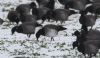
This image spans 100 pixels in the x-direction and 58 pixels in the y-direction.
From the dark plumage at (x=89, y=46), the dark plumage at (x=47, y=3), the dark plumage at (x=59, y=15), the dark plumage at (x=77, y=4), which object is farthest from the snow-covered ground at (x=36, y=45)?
the dark plumage at (x=47, y=3)

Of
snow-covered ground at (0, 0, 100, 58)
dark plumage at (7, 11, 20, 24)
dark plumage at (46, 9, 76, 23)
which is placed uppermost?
dark plumage at (46, 9, 76, 23)

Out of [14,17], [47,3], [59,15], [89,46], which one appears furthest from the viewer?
[47,3]

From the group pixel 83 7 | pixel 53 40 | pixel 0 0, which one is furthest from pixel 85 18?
pixel 0 0

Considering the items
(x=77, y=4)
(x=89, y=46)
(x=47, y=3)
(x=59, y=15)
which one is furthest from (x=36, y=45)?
(x=47, y=3)

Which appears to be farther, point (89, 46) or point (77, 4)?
point (77, 4)

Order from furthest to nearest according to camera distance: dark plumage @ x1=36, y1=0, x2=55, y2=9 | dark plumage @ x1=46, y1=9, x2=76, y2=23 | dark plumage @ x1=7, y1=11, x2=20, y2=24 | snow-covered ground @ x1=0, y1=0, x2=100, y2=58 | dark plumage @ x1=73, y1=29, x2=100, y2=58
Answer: dark plumage @ x1=36, y1=0, x2=55, y2=9 → dark plumage @ x1=7, y1=11, x2=20, y2=24 → dark plumage @ x1=46, y1=9, x2=76, y2=23 → snow-covered ground @ x1=0, y1=0, x2=100, y2=58 → dark plumage @ x1=73, y1=29, x2=100, y2=58

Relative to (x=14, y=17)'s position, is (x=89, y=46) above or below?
above

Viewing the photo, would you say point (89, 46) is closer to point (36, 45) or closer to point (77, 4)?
point (36, 45)

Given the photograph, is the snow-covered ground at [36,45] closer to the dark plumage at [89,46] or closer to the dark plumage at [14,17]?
the dark plumage at [89,46]

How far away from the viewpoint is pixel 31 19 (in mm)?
21125

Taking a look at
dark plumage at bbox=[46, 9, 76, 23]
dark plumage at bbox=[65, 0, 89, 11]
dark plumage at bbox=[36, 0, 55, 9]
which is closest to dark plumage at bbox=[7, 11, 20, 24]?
dark plumage at bbox=[46, 9, 76, 23]

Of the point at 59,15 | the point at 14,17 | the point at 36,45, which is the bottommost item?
the point at 36,45

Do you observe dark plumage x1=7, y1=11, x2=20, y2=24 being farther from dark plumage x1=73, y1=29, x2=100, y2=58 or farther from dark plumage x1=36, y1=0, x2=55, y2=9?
dark plumage x1=73, y1=29, x2=100, y2=58

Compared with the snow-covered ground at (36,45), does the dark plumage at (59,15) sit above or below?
above
